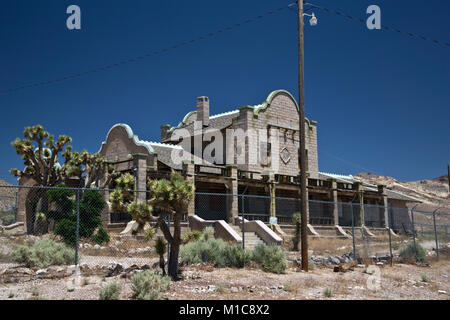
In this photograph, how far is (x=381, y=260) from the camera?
1889cm

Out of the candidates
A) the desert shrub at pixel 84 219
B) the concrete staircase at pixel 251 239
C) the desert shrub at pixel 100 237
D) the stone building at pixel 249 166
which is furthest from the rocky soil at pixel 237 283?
the stone building at pixel 249 166

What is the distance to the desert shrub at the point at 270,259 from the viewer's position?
47.2 feet

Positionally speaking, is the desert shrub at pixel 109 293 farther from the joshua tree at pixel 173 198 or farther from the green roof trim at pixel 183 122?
the green roof trim at pixel 183 122

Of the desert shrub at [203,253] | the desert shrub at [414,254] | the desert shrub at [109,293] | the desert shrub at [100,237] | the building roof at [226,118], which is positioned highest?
the building roof at [226,118]

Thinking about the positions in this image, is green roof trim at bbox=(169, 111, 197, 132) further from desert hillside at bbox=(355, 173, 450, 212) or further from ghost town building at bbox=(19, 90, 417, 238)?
desert hillside at bbox=(355, 173, 450, 212)

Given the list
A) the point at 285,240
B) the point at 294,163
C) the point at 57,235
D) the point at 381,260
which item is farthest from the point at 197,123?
the point at 381,260

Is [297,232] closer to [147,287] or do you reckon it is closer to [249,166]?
[249,166]

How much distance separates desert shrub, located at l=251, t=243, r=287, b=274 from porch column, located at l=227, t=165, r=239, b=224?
1160 centimetres

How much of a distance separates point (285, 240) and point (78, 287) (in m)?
17.0

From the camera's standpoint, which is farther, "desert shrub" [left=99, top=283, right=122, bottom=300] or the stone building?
the stone building

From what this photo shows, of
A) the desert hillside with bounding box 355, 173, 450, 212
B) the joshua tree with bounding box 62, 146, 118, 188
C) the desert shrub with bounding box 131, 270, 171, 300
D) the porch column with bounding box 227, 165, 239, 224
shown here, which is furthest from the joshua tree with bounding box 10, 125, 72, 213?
the desert hillside with bounding box 355, 173, 450, 212

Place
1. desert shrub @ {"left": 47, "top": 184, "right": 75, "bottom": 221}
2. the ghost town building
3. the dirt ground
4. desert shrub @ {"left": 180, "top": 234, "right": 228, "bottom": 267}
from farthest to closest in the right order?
1. the ghost town building
2. desert shrub @ {"left": 47, "top": 184, "right": 75, "bottom": 221}
3. desert shrub @ {"left": 180, "top": 234, "right": 228, "bottom": 267}
4. the dirt ground

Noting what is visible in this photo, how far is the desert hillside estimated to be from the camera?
73.4m
